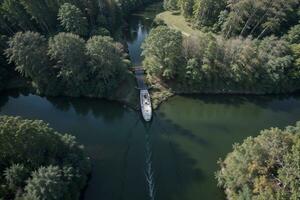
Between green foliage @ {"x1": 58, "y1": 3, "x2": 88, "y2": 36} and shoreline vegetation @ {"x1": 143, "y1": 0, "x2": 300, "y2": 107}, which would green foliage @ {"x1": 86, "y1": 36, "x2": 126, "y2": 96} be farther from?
green foliage @ {"x1": 58, "y1": 3, "x2": 88, "y2": 36}

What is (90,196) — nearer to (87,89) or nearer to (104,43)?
(87,89)

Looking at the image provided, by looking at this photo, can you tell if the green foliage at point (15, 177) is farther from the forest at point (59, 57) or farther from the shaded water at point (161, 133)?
the forest at point (59, 57)

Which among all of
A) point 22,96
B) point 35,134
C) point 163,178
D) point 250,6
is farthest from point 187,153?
point 250,6

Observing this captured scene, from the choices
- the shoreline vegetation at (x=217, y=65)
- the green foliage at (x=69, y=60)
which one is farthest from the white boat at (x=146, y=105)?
the green foliage at (x=69, y=60)

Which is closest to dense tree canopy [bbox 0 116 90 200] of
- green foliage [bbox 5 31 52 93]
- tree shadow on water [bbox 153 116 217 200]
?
tree shadow on water [bbox 153 116 217 200]

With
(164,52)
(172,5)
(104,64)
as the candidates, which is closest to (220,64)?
(164,52)

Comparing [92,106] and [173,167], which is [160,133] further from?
[92,106]

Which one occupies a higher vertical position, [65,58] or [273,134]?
[65,58]
